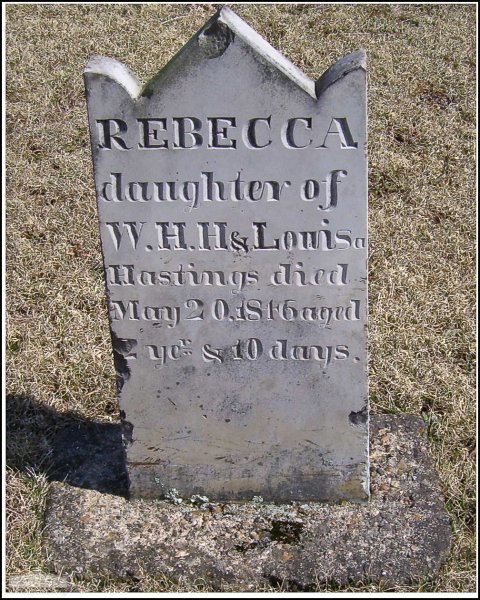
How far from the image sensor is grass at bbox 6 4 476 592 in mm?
3804

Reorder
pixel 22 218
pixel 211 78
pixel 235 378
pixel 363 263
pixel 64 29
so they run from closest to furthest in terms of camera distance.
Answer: pixel 211 78
pixel 363 263
pixel 235 378
pixel 22 218
pixel 64 29

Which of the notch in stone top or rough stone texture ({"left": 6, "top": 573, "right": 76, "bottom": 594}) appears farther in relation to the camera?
rough stone texture ({"left": 6, "top": 573, "right": 76, "bottom": 594})

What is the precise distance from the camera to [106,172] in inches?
110

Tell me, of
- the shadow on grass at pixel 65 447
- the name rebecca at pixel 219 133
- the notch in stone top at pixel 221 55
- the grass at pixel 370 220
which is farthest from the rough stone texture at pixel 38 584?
the notch in stone top at pixel 221 55

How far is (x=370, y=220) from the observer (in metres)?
5.73

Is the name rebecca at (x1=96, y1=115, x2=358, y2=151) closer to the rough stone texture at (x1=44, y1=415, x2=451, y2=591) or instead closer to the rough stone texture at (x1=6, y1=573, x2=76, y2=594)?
the rough stone texture at (x1=44, y1=415, x2=451, y2=591)

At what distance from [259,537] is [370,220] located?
3.10 meters

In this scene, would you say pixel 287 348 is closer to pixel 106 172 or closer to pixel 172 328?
Result: pixel 172 328

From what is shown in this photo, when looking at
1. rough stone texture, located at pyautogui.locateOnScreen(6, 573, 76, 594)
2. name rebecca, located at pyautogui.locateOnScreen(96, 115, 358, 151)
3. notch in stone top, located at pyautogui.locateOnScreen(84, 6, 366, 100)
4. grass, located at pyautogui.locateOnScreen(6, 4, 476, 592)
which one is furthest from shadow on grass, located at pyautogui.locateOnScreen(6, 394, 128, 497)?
notch in stone top, located at pyautogui.locateOnScreen(84, 6, 366, 100)

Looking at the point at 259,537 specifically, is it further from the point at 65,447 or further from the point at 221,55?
the point at 221,55

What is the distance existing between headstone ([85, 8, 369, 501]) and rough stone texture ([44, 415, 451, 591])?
0.32 ft

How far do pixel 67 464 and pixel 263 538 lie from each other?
965mm

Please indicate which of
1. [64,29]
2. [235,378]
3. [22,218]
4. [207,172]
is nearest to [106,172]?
[207,172]

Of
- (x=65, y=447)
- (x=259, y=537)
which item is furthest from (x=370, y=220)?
(x=259, y=537)
